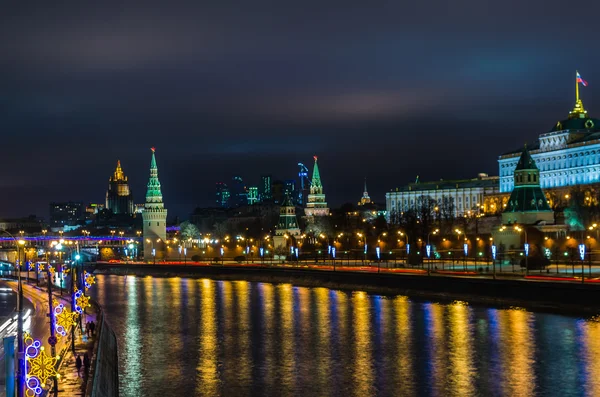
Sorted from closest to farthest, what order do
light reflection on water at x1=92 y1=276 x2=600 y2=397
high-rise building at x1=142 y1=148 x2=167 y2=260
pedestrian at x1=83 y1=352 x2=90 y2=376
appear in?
pedestrian at x1=83 y1=352 x2=90 y2=376 < light reflection on water at x1=92 y1=276 x2=600 y2=397 < high-rise building at x1=142 y1=148 x2=167 y2=260

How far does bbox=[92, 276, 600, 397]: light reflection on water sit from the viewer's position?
30.7 m

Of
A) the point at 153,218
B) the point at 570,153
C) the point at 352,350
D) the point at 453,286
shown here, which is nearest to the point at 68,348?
the point at 352,350

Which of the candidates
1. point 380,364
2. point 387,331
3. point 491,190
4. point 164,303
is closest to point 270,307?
point 164,303

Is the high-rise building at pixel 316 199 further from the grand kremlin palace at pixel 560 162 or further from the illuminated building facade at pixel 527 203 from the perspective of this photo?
the illuminated building facade at pixel 527 203

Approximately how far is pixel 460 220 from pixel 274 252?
2402 cm

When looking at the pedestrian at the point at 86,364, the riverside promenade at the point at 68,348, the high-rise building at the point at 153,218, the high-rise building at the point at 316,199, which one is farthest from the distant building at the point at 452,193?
the pedestrian at the point at 86,364

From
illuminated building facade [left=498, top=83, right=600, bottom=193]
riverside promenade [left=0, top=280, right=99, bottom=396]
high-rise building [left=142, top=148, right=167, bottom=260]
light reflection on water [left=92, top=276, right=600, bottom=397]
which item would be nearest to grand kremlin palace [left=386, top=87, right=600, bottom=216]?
illuminated building facade [left=498, top=83, right=600, bottom=193]

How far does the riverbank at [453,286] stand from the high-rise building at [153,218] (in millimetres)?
57459

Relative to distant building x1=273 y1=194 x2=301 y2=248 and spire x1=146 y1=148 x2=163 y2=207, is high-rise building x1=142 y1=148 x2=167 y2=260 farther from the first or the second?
distant building x1=273 y1=194 x2=301 y2=248

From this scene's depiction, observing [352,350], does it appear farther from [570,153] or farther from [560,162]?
[560,162]

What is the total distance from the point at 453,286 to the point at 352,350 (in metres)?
19.7

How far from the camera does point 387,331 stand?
143 ft

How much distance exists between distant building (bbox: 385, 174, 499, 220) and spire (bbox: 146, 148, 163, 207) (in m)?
40.0

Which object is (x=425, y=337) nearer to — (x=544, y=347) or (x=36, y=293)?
(x=544, y=347)
